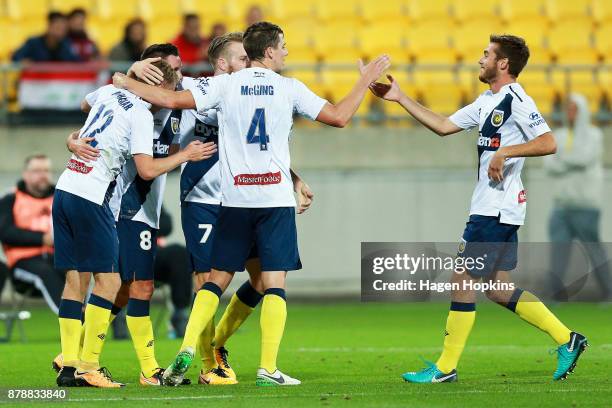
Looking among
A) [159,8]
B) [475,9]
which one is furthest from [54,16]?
[475,9]

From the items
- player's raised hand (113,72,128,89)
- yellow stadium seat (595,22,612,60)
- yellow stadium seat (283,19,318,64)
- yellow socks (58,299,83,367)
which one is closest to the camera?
player's raised hand (113,72,128,89)

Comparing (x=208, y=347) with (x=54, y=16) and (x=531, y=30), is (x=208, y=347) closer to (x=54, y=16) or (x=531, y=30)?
(x=54, y=16)

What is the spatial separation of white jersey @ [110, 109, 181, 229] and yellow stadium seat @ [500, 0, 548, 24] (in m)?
11.5

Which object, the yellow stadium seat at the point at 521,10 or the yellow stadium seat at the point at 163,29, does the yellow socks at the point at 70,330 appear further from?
the yellow stadium seat at the point at 521,10

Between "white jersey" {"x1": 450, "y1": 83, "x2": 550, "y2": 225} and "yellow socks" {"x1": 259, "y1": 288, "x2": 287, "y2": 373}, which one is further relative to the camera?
"white jersey" {"x1": 450, "y1": 83, "x2": 550, "y2": 225}

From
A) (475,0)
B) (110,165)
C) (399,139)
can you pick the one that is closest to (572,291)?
(399,139)

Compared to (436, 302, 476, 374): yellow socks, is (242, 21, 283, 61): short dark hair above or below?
above

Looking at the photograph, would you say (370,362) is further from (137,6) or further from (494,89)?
(137,6)

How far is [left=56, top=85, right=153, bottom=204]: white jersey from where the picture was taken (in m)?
8.46

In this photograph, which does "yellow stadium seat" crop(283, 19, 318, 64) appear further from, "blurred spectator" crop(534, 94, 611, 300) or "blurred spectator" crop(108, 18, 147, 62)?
"blurred spectator" crop(534, 94, 611, 300)

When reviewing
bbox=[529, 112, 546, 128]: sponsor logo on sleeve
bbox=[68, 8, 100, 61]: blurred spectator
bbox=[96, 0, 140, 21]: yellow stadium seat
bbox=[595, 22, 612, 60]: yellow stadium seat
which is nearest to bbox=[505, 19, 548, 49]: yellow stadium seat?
bbox=[595, 22, 612, 60]: yellow stadium seat

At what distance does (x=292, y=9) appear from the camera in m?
19.3

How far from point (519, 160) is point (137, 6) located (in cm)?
1153

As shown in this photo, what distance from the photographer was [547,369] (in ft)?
31.3
